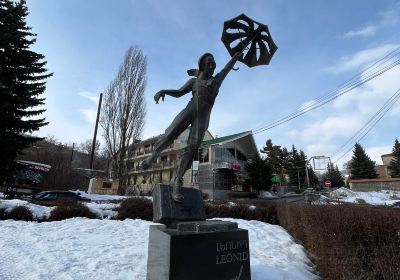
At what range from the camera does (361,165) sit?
57188mm

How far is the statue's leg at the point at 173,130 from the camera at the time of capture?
5504mm

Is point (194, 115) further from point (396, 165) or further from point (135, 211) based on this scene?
point (396, 165)

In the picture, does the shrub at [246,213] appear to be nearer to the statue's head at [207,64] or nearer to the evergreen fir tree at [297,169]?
the statue's head at [207,64]

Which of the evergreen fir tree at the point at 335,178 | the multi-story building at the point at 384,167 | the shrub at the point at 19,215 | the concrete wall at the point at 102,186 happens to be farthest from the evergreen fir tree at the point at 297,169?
Result: the shrub at the point at 19,215

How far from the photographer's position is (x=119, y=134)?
29328 millimetres

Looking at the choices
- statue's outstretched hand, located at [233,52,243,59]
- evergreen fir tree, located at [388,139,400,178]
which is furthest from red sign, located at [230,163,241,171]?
statue's outstretched hand, located at [233,52,243,59]

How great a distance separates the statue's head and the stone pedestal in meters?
2.69

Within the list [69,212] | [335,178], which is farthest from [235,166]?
[335,178]

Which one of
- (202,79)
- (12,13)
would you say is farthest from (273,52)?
(12,13)

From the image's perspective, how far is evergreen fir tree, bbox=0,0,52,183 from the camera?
57.3 feet

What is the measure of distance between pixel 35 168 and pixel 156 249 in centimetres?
2870

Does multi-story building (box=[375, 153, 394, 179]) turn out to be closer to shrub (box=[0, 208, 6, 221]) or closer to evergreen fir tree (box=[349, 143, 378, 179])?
evergreen fir tree (box=[349, 143, 378, 179])

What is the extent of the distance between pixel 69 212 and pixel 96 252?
548 centimetres

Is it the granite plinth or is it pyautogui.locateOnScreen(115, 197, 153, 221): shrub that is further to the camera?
pyautogui.locateOnScreen(115, 197, 153, 221): shrub
